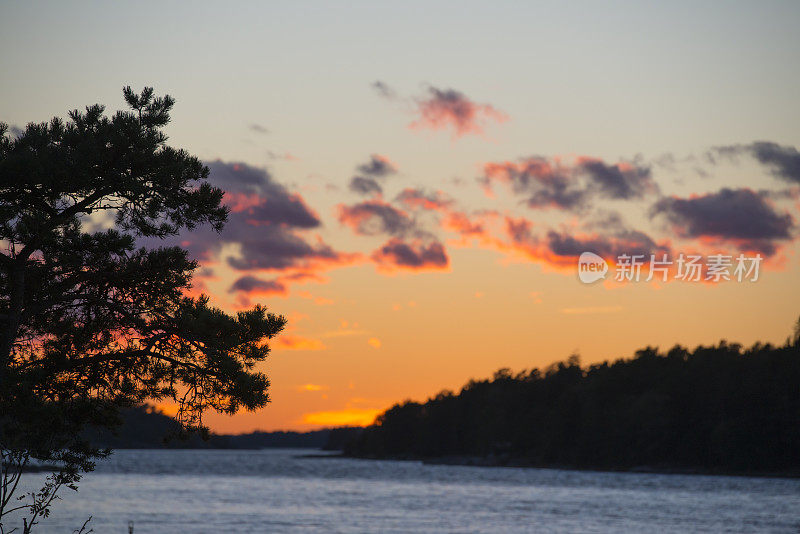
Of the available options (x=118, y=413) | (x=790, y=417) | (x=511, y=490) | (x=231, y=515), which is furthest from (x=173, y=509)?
(x=790, y=417)

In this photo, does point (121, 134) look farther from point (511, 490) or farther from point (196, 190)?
point (511, 490)

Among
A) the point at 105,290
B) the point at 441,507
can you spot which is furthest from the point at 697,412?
the point at 105,290

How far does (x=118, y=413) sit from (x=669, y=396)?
525 ft

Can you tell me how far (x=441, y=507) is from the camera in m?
97.9

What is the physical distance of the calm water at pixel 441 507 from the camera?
74.6 meters

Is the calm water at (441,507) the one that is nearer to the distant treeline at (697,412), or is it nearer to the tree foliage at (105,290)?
the distant treeline at (697,412)

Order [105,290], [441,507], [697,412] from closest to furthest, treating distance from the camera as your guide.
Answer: [105,290] < [441,507] < [697,412]

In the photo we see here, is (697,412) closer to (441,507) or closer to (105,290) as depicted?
(441,507)

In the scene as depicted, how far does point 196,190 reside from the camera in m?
20.2

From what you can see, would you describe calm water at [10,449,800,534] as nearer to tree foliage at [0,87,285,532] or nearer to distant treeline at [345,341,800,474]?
distant treeline at [345,341,800,474]

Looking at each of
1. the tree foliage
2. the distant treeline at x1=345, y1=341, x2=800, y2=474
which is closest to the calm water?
the distant treeline at x1=345, y1=341, x2=800, y2=474

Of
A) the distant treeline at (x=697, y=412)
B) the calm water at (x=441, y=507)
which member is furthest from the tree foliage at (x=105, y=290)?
the distant treeline at (x=697, y=412)

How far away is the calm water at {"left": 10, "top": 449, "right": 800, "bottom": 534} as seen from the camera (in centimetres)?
7456

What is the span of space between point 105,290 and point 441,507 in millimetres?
82699
